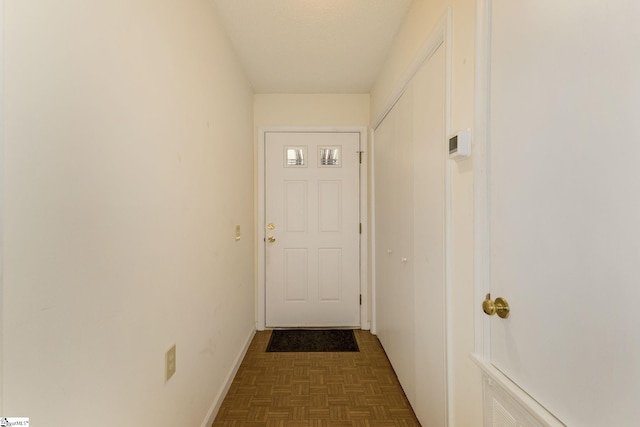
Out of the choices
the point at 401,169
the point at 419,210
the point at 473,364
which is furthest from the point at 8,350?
the point at 401,169

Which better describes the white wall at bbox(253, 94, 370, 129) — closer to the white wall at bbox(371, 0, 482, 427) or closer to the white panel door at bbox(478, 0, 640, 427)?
the white wall at bbox(371, 0, 482, 427)

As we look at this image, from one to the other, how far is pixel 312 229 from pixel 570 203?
247 cm

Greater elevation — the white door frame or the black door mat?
the white door frame

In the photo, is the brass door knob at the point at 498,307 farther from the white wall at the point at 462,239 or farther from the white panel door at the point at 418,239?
the white panel door at the point at 418,239

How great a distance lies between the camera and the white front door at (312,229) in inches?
118

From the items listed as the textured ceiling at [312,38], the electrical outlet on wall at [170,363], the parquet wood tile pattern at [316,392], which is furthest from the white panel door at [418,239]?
the electrical outlet on wall at [170,363]

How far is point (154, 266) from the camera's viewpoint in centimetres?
108

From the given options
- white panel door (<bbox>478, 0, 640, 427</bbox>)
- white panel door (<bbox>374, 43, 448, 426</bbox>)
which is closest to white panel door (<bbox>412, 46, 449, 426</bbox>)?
white panel door (<bbox>374, 43, 448, 426</bbox>)

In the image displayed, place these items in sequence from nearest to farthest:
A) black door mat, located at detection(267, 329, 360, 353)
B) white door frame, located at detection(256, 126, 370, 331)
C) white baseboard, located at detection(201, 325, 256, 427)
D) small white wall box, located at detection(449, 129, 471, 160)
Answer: small white wall box, located at detection(449, 129, 471, 160) < white baseboard, located at detection(201, 325, 256, 427) < black door mat, located at detection(267, 329, 360, 353) < white door frame, located at detection(256, 126, 370, 331)

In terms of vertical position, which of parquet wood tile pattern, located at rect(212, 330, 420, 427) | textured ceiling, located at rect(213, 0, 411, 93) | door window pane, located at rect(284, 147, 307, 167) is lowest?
parquet wood tile pattern, located at rect(212, 330, 420, 427)

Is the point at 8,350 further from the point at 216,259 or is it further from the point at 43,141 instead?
the point at 216,259

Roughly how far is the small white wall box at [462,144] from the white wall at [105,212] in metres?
1.16

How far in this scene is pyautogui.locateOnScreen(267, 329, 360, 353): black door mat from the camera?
8.45ft

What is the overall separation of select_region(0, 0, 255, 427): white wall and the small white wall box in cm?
116
